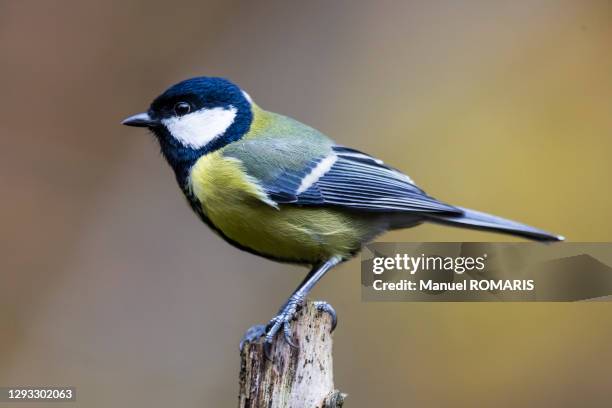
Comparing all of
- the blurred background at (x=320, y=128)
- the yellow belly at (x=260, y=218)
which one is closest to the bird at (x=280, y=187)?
the yellow belly at (x=260, y=218)

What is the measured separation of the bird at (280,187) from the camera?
1.96 m

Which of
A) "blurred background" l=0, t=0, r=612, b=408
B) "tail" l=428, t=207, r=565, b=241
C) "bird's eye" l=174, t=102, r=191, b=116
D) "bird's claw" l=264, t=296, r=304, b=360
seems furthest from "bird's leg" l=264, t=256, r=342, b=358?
"blurred background" l=0, t=0, r=612, b=408

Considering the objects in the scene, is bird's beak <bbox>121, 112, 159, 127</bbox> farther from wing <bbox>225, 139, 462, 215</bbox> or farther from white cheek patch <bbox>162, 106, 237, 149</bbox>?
wing <bbox>225, 139, 462, 215</bbox>

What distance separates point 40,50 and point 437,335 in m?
2.30

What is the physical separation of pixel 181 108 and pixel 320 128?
153 centimetres

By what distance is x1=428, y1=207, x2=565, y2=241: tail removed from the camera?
200 centimetres

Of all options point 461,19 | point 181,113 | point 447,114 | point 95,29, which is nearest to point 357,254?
point 181,113

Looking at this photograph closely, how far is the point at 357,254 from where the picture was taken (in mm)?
2131

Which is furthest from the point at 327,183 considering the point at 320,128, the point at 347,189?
the point at 320,128

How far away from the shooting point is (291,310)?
6.16 feet

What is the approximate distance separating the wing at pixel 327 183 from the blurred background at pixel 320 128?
0.99m

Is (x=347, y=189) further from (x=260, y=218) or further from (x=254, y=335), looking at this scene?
(x=254, y=335)

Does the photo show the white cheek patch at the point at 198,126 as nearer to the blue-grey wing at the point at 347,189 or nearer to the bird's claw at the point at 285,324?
the blue-grey wing at the point at 347,189

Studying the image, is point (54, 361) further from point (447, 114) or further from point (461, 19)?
point (461, 19)
